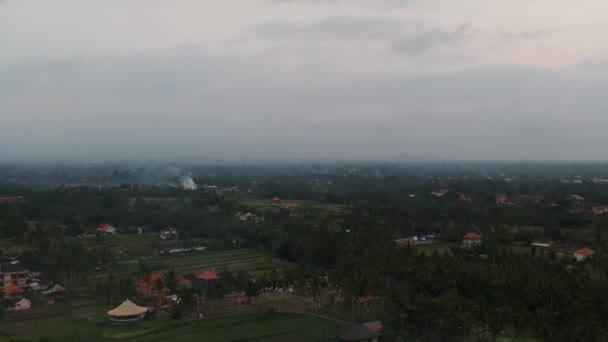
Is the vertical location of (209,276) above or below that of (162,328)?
above

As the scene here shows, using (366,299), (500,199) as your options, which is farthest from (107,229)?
(500,199)

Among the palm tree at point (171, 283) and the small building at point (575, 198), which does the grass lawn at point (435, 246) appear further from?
the small building at point (575, 198)

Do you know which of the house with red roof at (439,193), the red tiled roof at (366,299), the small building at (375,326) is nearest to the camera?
the small building at (375,326)

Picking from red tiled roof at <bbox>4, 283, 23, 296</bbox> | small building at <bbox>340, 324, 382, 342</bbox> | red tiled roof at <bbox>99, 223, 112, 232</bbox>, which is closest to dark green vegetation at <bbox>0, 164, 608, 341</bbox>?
red tiled roof at <bbox>99, 223, 112, 232</bbox>

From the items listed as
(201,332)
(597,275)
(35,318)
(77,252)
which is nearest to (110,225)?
(77,252)

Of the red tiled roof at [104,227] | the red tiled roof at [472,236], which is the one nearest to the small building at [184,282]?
the red tiled roof at [104,227]

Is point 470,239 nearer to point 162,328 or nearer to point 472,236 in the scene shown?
point 472,236

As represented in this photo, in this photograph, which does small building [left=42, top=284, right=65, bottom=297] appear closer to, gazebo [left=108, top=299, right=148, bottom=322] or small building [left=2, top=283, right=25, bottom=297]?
small building [left=2, top=283, right=25, bottom=297]
